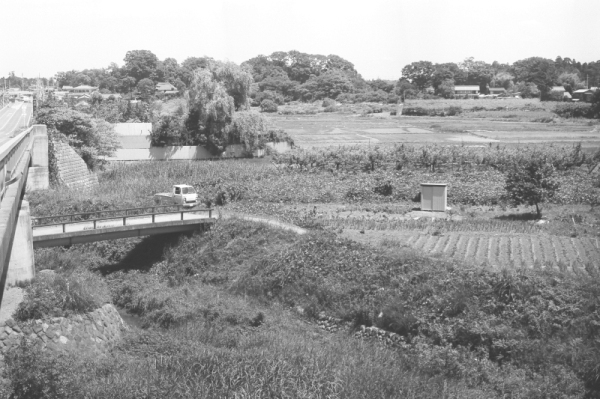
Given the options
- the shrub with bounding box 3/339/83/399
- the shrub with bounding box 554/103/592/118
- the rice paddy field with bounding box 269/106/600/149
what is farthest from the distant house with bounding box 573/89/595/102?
the shrub with bounding box 3/339/83/399

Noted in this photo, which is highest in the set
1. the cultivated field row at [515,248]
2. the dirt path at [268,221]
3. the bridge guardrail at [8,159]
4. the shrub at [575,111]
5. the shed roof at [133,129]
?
the shrub at [575,111]

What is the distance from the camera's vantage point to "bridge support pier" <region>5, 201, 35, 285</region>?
1970 centimetres

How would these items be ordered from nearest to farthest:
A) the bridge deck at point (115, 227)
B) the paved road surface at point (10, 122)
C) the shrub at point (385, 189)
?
the bridge deck at point (115, 227) < the shrub at point (385, 189) < the paved road surface at point (10, 122)

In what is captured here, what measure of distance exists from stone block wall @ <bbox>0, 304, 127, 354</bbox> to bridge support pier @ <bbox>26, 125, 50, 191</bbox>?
56.5 ft

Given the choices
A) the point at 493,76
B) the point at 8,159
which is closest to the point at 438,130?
the point at 8,159

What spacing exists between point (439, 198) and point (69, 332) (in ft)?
64.9

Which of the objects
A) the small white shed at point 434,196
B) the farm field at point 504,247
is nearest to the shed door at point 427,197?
the small white shed at point 434,196

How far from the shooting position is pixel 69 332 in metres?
18.4

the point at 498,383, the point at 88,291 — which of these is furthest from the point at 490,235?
the point at 88,291

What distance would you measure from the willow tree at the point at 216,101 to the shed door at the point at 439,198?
2107 cm

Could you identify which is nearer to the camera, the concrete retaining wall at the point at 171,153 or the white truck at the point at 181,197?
the white truck at the point at 181,197

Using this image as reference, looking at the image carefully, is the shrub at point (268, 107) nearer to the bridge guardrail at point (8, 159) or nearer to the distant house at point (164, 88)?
the distant house at point (164, 88)

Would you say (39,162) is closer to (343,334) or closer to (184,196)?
(184,196)

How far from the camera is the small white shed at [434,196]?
3278 cm
